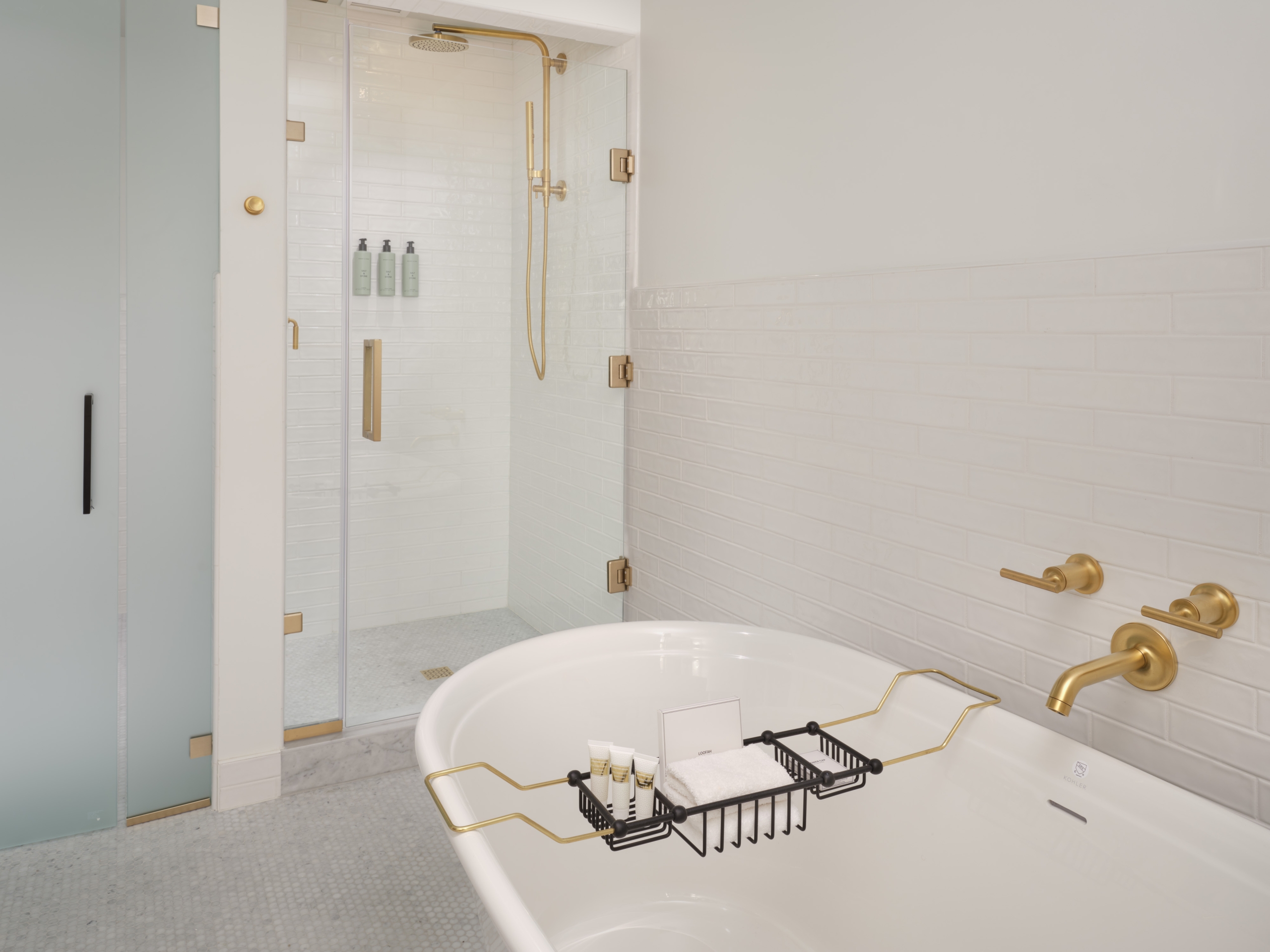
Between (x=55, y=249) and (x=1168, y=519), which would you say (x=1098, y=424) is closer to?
(x=1168, y=519)

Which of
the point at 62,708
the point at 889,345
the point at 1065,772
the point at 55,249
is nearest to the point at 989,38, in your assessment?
the point at 889,345

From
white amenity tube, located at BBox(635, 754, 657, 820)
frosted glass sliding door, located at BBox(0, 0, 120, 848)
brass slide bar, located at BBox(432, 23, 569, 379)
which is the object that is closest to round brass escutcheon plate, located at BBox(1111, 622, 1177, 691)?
white amenity tube, located at BBox(635, 754, 657, 820)

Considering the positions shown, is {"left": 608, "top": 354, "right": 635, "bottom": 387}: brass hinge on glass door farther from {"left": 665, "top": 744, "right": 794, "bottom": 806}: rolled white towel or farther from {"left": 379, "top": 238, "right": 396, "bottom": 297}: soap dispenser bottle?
{"left": 665, "top": 744, "right": 794, "bottom": 806}: rolled white towel

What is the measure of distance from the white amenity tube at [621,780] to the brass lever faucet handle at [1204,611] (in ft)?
2.86

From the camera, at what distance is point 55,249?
2254 mm

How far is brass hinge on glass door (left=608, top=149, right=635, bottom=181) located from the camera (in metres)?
3.09

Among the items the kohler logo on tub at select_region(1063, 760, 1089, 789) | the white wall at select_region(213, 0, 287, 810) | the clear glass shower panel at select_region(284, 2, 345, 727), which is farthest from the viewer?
the clear glass shower panel at select_region(284, 2, 345, 727)

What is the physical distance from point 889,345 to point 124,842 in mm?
2416

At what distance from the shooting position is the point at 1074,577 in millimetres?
1597

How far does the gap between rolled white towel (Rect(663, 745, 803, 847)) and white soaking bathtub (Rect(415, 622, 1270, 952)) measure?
338 millimetres

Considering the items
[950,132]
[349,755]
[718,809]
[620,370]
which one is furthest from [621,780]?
[620,370]

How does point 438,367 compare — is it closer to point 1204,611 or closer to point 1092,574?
point 1092,574

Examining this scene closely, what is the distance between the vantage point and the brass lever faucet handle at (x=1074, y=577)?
1.58 meters

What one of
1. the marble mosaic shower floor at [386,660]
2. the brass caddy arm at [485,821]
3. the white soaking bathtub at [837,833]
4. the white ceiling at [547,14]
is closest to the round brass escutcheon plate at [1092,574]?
the white soaking bathtub at [837,833]
